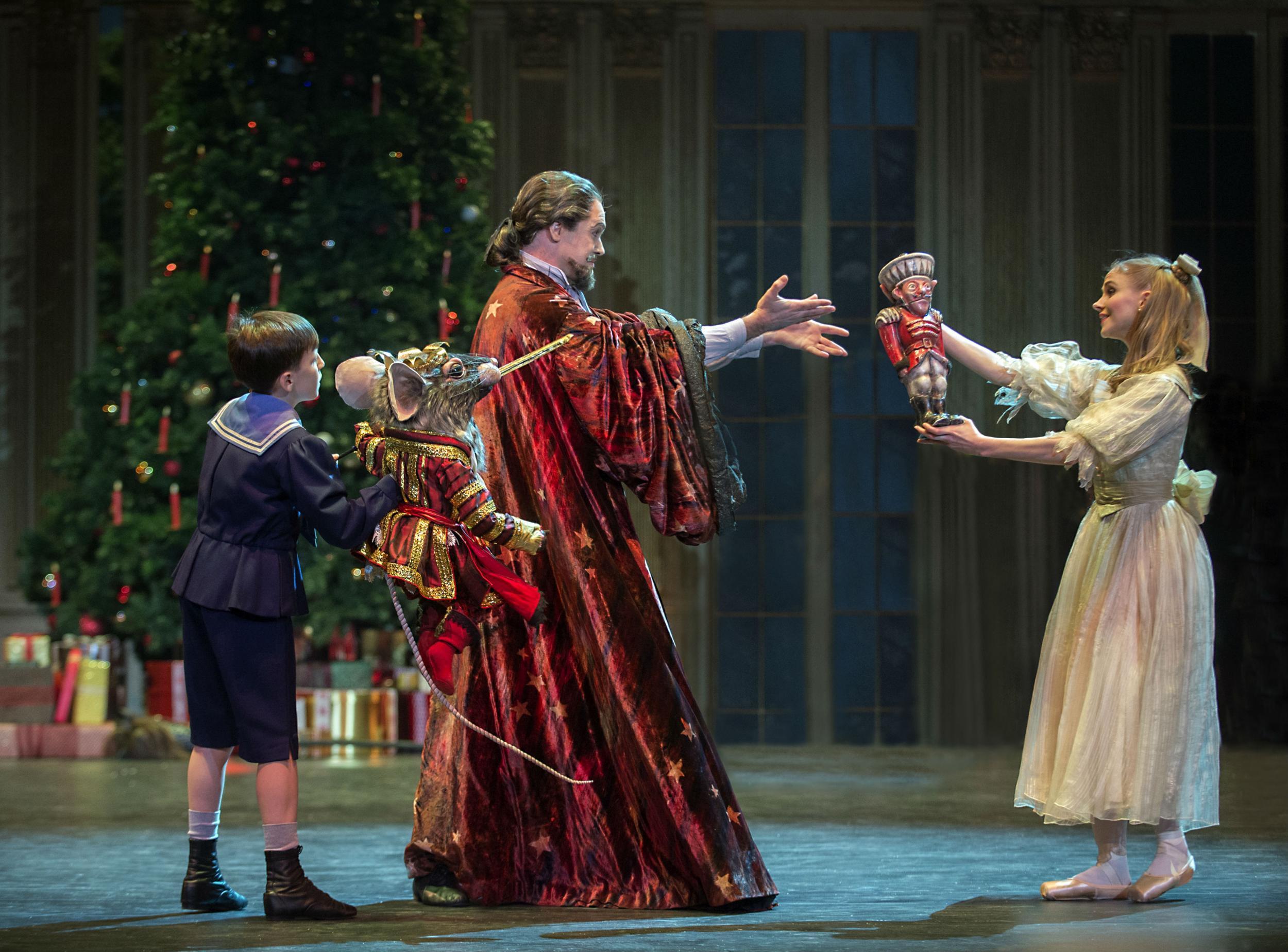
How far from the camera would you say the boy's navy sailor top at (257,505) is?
2.65 metres

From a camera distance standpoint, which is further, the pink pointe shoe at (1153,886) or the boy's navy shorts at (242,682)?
the pink pointe shoe at (1153,886)

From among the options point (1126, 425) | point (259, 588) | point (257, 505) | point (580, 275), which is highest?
point (580, 275)

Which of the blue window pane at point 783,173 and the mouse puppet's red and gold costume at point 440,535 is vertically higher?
the blue window pane at point 783,173

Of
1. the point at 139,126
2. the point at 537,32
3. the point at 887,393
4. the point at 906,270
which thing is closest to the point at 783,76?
the point at 537,32

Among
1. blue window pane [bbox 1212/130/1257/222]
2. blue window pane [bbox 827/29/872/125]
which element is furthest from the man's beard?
blue window pane [bbox 1212/130/1257/222]

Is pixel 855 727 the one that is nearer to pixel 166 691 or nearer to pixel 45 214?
pixel 166 691

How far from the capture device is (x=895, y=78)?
7371 millimetres

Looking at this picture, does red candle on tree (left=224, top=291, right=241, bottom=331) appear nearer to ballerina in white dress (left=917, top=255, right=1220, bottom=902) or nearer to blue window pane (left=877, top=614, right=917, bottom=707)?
blue window pane (left=877, top=614, right=917, bottom=707)

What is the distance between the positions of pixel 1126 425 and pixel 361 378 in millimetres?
1435

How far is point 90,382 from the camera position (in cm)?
632

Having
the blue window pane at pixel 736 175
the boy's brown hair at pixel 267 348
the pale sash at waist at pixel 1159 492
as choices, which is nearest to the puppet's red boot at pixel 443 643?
the boy's brown hair at pixel 267 348

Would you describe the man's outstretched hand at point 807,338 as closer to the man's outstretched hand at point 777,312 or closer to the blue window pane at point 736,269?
the man's outstretched hand at point 777,312

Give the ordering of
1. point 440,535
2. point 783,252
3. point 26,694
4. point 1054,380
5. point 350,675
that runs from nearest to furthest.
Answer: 1. point 440,535
2. point 1054,380
3. point 26,694
4. point 350,675
5. point 783,252

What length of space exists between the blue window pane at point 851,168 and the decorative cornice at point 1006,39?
0.65 meters
